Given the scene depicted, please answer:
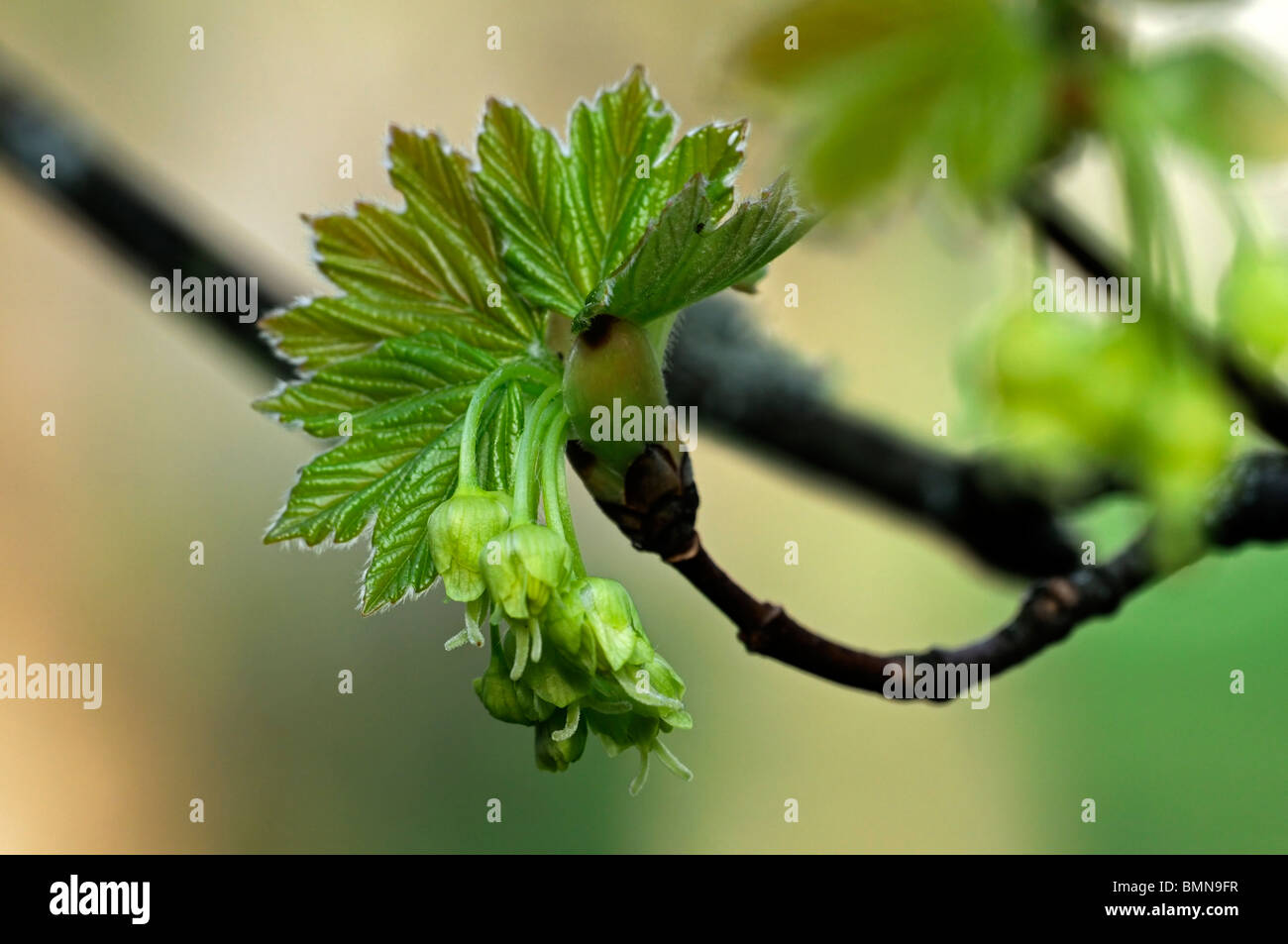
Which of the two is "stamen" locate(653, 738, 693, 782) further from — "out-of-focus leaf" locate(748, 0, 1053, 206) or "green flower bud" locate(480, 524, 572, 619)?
"out-of-focus leaf" locate(748, 0, 1053, 206)

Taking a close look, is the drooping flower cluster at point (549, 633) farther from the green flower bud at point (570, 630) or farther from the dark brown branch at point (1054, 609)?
the dark brown branch at point (1054, 609)

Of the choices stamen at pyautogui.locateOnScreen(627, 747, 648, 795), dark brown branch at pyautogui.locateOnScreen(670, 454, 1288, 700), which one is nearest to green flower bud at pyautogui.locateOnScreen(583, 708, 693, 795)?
stamen at pyautogui.locateOnScreen(627, 747, 648, 795)

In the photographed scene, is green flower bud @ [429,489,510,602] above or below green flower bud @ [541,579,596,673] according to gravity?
above

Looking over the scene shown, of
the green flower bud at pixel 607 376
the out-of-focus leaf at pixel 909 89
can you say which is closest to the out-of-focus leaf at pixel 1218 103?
the out-of-focus leaf at pixel 909 89

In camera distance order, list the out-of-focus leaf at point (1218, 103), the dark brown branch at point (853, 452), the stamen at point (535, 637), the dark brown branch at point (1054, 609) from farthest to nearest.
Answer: the dark brown branch at point (853, 452)
the dark brown branch at point (1054, 609)
the stamen at point (535, 637)
the out-of-focus leaf at point (1218, 103)

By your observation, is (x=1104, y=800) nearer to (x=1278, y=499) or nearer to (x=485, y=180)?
(x=1278, y=499)

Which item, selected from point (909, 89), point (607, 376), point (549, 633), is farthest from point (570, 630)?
point (909, 89)

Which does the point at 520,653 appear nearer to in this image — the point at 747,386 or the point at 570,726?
the point at 570,726
